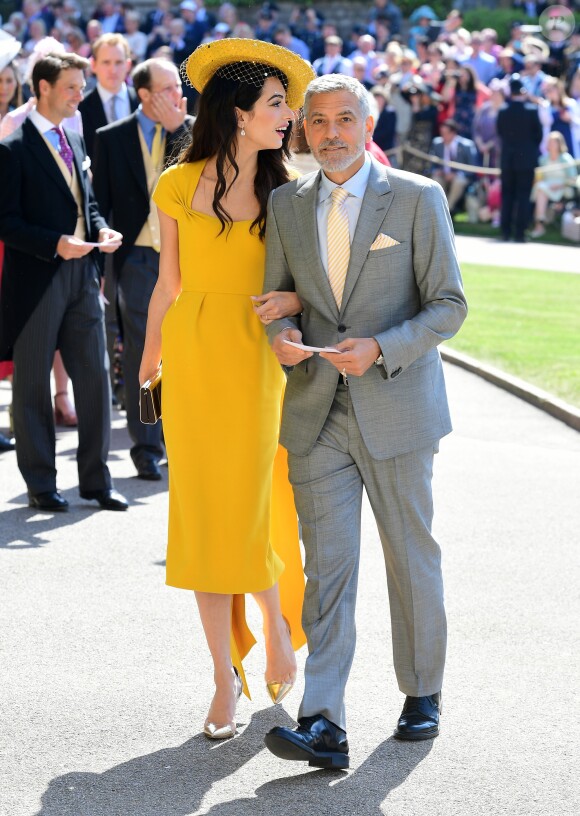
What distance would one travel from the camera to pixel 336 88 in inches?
172

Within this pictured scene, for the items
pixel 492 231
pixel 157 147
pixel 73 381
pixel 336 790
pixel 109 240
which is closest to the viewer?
pixel 336 790

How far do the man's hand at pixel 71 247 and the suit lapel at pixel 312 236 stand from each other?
10.3 feet

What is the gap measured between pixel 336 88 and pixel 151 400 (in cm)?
121

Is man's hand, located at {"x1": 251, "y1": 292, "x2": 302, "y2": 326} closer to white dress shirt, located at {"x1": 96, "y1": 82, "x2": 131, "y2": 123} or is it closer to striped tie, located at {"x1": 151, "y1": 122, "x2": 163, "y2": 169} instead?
striped tie, located at {"x1": 151, "y1": 122, "x2": 163, "y2": 169}

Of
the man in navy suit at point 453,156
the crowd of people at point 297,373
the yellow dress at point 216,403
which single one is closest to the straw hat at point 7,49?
the crowd of people at point 297,373

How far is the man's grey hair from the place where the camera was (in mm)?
4367

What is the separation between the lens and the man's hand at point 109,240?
7516 mm

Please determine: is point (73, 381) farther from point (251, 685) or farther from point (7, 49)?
point (251, 685)

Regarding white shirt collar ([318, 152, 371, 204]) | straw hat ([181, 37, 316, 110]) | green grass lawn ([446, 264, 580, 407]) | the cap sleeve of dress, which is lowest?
green grass lawn ([446, 264, 580, 407])

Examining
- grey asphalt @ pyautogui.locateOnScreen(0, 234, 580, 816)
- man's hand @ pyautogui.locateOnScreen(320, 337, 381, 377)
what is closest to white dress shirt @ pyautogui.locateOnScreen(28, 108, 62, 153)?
grey asphalt @ pyautogui.locateOnScreen(0, 234, 580, 816)

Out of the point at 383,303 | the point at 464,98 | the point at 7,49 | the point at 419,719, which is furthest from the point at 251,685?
the point at 464,98

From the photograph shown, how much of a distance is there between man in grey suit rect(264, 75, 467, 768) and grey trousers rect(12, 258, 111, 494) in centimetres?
335

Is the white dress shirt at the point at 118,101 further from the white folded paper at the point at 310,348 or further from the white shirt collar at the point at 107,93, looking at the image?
the white folded paper at the point at 310,348

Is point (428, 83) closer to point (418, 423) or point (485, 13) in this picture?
point (485, 13)
